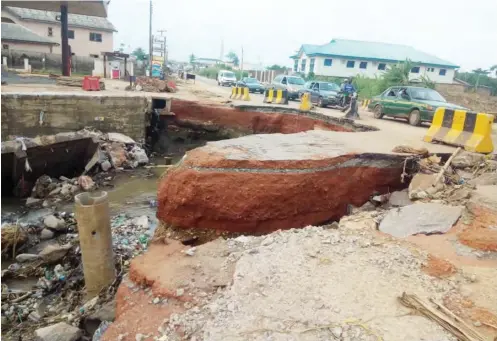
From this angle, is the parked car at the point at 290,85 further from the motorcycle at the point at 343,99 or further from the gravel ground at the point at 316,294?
the gravel ground at the point at 316,294

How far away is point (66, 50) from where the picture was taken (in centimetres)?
1953

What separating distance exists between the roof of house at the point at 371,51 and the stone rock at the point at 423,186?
34.7 meters

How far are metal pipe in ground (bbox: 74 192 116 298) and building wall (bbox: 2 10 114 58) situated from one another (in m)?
34.7

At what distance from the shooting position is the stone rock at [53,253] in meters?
7.06

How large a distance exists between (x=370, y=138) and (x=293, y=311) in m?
6.26

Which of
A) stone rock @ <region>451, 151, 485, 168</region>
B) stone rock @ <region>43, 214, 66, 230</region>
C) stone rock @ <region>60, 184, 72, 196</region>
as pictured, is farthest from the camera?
stone rock @ <region>60, 184, 72, 196</region>

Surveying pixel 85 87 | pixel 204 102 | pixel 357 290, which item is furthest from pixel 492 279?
pixel 85 87

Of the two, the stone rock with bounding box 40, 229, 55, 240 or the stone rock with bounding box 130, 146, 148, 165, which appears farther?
the stone rock with bounding box 130, 146, 148, 165

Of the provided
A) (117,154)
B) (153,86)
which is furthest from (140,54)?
(117,154)

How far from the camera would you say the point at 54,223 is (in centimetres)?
835

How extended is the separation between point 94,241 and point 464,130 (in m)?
7.23

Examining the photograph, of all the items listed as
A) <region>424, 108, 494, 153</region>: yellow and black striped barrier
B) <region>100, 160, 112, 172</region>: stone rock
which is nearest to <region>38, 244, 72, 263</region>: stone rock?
<region>100, 160, 112, 172</region>: stone rock

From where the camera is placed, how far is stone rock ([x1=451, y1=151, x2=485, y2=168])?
652 centimetres

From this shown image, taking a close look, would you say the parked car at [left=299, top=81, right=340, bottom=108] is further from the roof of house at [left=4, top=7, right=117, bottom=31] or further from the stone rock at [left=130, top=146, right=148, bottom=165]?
the roof of house at [left=4, top=7, right=117, bottom=31]
